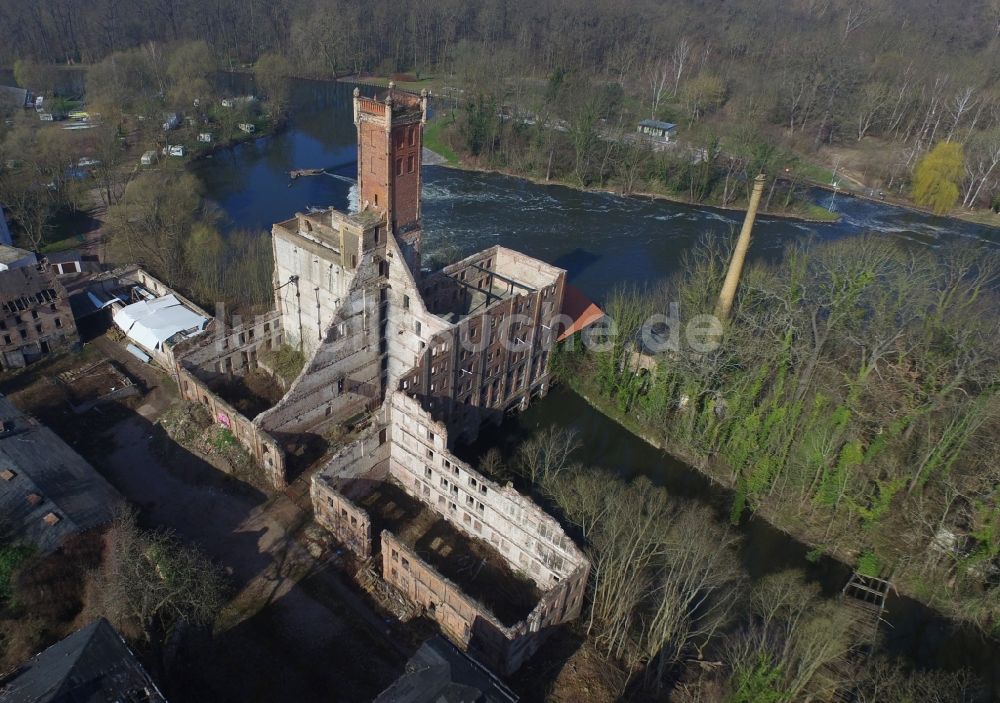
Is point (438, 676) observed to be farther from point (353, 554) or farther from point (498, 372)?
point (498, 372)

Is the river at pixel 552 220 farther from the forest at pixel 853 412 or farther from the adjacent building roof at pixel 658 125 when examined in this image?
the adjacent building roof at pixel 658 125

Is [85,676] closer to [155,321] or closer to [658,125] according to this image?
[155,321]

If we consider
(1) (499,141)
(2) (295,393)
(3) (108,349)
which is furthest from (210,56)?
(2) (295,393)

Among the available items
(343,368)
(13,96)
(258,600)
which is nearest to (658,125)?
(343,368)

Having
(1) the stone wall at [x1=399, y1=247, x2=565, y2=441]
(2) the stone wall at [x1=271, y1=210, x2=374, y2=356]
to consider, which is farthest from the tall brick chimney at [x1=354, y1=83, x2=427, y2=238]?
(1) the stone wall at [x1=399, y1=247, x2=565, y2=441]

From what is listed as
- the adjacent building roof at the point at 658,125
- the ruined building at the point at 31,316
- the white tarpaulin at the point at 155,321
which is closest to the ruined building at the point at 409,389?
the white tarpaulin at the point at 155,321

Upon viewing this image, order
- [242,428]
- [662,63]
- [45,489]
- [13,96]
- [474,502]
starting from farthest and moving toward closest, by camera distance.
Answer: [662,63]
[13,96]
[242,428]
[474,502]
[45,489]
